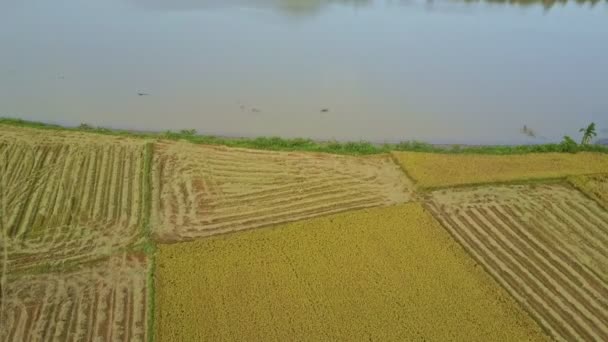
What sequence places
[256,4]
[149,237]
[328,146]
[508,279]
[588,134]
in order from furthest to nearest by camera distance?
[256,4]
[588,134]
[328,146]
[149,237]
[508,279]

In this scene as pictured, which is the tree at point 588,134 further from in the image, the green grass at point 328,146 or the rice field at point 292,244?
the rice field at point 292,244

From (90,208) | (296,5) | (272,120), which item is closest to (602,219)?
(272,120)

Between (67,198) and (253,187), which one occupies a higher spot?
(67,198)

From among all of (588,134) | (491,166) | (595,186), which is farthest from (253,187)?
(588,134)

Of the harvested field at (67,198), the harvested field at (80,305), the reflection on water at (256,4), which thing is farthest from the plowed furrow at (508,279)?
the reflection on water at (256,4)

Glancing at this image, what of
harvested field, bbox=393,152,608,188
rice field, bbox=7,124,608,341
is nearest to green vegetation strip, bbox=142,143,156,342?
rice field, bbox=7,124,608,341

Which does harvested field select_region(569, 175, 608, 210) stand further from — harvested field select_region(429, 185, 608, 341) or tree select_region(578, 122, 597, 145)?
tree select_region(578, 122, 597, 145)

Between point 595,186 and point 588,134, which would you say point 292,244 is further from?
point 588,134

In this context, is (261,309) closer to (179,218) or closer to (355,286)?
(355,286)
